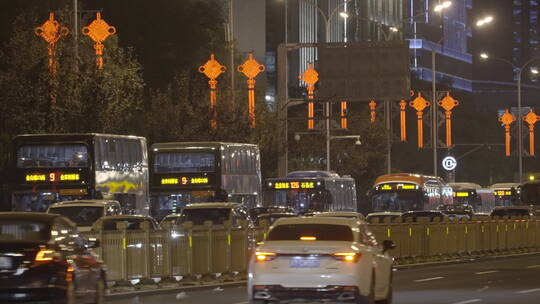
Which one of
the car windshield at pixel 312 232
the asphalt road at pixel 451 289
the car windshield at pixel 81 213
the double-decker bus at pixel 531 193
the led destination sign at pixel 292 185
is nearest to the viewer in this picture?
the car windshield at pixel 312 232

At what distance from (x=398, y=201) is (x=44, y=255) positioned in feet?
158

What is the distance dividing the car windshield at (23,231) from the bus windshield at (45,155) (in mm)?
25471

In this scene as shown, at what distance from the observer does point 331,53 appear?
2282 inches

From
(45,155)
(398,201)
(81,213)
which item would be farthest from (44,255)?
(398,201)

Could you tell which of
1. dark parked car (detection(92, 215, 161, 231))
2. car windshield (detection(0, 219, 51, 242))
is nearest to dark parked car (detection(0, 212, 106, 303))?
car windshield (detection(0, 219, 51, 242))

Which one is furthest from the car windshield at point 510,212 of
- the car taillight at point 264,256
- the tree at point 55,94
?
the car taillight at point 264,256

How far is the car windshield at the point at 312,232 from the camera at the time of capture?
72.2 feet

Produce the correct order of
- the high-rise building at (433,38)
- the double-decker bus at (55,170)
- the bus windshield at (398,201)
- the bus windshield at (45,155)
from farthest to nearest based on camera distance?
the high-rise building at (433,38), the bus windshield at (398,201), the bus windshield at (45,155), the double-decker bus at (55,170)

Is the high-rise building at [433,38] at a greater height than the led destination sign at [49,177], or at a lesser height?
greater

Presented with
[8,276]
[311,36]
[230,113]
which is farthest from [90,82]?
[311,36]

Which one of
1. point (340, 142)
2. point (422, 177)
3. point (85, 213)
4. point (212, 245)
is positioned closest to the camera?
point (212, 245)

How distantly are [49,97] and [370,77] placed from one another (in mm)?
14003

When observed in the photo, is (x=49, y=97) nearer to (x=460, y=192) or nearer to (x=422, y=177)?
(x=422, y=177)

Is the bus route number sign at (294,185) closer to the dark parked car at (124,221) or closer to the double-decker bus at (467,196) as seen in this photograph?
the double-decker bus at (467,196)
